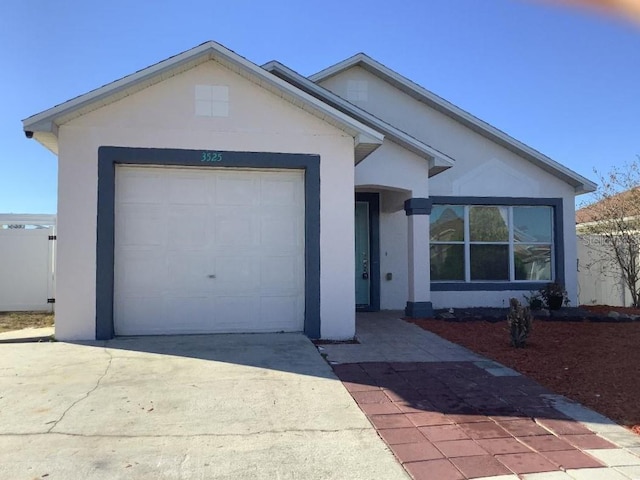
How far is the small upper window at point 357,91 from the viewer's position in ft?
42.8

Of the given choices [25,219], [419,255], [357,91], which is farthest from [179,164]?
[357,91]

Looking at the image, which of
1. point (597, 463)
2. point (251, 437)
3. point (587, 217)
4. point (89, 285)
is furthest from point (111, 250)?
point (587, 217)

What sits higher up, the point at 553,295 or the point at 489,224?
the point at 489,224

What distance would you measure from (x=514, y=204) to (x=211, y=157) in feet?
27.1

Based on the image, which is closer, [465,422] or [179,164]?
[465,422]

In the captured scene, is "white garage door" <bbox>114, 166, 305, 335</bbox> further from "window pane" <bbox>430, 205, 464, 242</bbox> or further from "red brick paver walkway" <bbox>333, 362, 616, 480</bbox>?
"window pane" <bbox>430, 205, 464, 242</bbox>

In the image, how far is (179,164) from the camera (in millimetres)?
8219

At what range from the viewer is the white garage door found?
8.21 metres

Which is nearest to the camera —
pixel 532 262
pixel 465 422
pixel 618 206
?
pixel 465 422

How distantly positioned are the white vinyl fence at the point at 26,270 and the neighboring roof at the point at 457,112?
7.63m

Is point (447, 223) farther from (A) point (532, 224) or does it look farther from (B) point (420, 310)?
(B) point (420, 310)

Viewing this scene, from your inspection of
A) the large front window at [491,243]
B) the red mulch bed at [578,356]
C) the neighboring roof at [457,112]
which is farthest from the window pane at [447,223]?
the red mulch bed at [578,356]

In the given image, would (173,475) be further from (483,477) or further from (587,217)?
(587,217)

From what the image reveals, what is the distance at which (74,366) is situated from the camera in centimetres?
650
